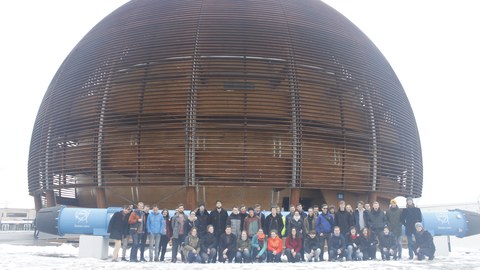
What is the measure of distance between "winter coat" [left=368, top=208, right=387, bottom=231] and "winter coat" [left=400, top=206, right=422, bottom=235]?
18.1 inches

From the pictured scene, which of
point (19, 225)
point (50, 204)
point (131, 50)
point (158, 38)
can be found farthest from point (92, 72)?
point (19, 225)

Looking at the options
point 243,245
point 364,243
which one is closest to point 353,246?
point 364,243

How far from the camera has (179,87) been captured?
14180 mm

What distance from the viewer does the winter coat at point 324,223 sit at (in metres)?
10.1

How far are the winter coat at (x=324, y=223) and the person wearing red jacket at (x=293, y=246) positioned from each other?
1.94ft

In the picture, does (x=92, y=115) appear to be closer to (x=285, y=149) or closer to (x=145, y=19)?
(x=145, y=19)

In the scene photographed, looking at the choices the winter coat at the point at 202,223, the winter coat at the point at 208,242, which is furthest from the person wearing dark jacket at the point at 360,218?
the winter coat at the point at 202,223

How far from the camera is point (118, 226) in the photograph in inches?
384

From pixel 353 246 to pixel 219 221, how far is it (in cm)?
329

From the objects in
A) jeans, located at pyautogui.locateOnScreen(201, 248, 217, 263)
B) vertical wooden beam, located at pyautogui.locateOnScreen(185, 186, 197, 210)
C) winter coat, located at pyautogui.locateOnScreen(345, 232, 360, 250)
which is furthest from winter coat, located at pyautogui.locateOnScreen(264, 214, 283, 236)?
vertical wooden beam, located at pyautogui.locateOnScreen(185, 186, 197, 210)

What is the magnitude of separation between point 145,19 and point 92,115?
4.36 meters

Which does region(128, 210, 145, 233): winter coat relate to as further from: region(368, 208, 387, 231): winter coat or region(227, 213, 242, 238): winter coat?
region(368, 208, 387, 231): winter coat

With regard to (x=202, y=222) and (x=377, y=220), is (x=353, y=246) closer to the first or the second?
(x=377, y=220)

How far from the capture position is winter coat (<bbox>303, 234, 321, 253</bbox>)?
32.9 feet
